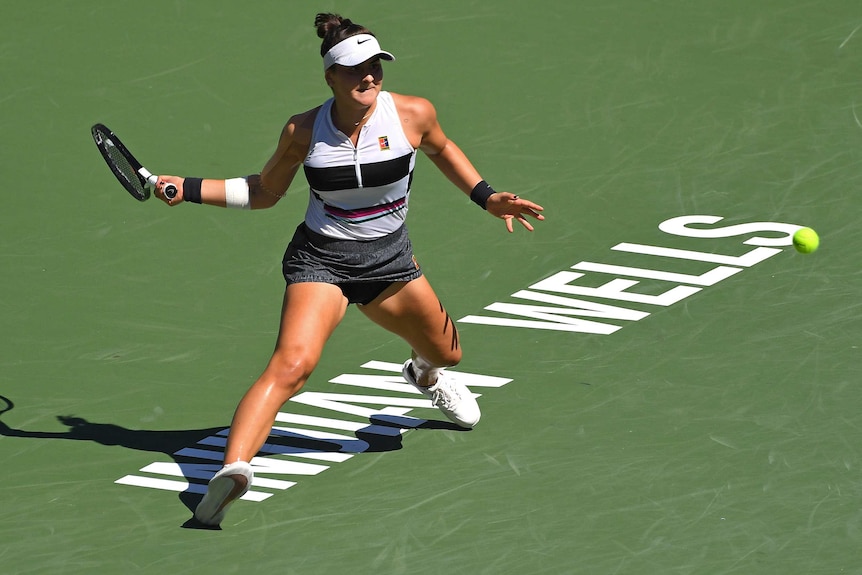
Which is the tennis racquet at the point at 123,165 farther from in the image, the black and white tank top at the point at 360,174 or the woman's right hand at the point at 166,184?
the black and white tank top at the point at 360,174

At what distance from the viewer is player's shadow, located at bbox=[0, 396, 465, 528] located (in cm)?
837

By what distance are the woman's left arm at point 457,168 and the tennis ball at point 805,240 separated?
85.8 inches

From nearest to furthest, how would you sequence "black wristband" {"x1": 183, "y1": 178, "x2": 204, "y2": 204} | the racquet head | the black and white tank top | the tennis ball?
the black and white tank top, "black wristband" {"x1": 183, "y1": 178, "x2": 204, "y2": 204}, the racquet head, the tennis ball

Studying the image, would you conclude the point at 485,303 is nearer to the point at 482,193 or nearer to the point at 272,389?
the point at 482,193

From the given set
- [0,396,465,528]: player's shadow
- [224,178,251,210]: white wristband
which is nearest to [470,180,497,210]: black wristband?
[224,178,251,210]: white wristband

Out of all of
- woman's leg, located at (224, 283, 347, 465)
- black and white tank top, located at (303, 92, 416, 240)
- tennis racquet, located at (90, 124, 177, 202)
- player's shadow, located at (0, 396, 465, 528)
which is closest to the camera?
woman's leg, located at (224, 283, 347, 465)

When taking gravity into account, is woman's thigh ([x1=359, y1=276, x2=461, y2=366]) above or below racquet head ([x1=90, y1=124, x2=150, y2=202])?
below

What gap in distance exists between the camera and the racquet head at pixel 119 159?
27.1ft

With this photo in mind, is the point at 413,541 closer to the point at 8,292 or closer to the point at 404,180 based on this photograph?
the point at 404,180

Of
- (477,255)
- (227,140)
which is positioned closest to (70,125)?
(227,140)

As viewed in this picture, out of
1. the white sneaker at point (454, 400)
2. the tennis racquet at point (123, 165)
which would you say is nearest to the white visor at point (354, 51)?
the tennis racquet at point (123, 165)

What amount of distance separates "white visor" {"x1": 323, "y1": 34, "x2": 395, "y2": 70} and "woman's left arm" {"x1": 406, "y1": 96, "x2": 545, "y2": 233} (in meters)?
0.37

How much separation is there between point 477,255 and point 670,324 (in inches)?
60.6

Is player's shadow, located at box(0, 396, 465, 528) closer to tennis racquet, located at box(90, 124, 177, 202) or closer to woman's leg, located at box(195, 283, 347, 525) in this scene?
woman's leg, located at box(195, 283, 347, 525)
